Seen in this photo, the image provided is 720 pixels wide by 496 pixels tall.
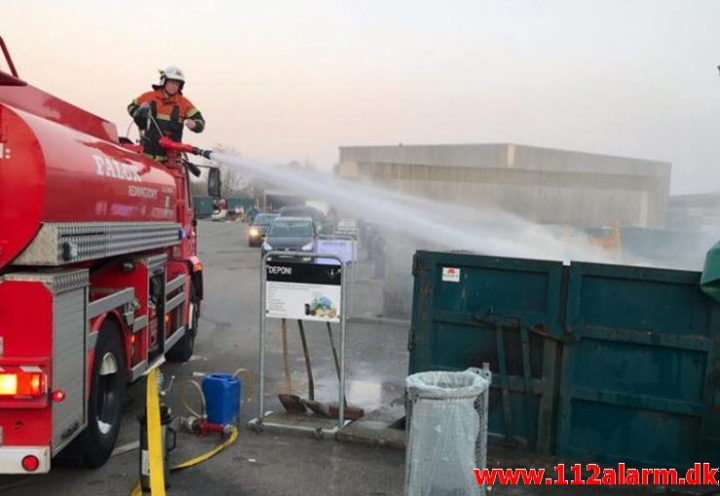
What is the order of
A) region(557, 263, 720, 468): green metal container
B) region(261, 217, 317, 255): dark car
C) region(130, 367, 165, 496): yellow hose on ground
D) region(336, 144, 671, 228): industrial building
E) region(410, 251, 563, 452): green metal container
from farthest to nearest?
1. region(336, 144, 671, 228): industrial building
2. region(261, 217, 317, 255): dark car
3. region(410, 251, 563, 452): green metal container
4. region(557, 263, 720, 468): green metal container
5. region(130, 367, 165, 496): yellow hose on ground

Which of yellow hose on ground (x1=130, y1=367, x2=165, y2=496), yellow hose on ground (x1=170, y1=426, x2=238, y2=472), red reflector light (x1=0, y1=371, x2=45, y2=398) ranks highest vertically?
red reflector light (x1=0, y1=371, x2=45, y2=398)

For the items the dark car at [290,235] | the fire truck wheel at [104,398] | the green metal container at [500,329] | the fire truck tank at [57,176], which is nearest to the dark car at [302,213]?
the dark car at [290,235]

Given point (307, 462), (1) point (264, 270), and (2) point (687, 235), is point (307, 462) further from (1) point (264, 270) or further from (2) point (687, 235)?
(2) point (687, 235)

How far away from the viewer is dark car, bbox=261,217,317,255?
22109mm

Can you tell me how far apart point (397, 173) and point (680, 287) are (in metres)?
23.9

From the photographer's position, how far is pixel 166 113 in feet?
27.7

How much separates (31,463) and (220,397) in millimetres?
2204

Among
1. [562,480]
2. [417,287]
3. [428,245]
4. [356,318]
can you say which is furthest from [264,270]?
[356,318]

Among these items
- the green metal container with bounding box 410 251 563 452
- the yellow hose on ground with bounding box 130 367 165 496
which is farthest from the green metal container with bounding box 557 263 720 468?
the yellow hose on ground with bounding box 130 367 165 496

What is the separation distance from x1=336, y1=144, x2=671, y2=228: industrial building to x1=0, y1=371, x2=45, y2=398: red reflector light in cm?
2303

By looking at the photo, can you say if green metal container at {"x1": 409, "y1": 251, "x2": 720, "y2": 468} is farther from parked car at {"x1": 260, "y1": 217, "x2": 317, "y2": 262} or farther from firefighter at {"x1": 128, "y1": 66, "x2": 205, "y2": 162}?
parked car at {"x1": 260, "y1": 217, "x2": 317, "y2": 262}

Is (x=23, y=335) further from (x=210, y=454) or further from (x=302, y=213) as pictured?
(x=302, y=213)

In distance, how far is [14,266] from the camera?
14.5ft

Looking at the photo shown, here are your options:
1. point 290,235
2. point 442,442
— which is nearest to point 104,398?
point 442,442
